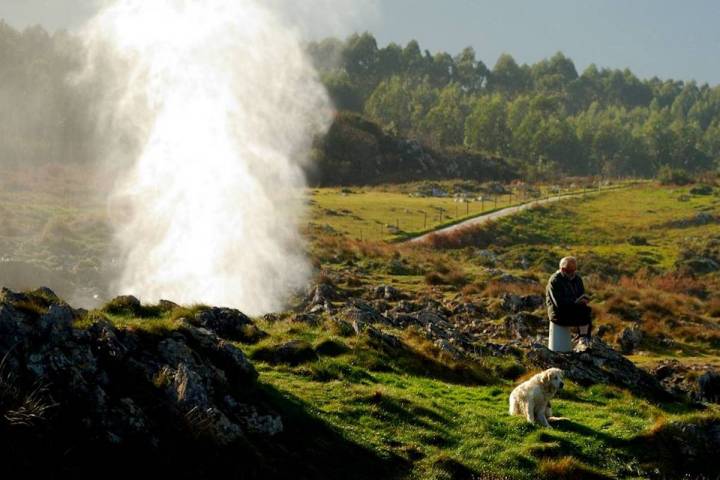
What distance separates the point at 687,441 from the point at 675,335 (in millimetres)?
25071

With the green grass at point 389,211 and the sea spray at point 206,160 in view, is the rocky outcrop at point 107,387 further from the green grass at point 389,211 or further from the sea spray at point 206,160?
the green grass at point 389,211

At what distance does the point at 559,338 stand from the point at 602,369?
5.78ft

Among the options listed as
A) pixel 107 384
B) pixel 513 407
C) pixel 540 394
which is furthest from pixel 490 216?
pixel 107 384

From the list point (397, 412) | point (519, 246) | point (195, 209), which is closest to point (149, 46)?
point (195, 209)

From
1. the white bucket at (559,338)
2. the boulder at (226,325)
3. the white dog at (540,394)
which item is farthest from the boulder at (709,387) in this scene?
the boulder at (226,325)

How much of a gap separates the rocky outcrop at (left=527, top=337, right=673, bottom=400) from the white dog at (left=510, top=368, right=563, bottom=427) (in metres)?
4.94

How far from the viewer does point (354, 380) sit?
58.2 ft

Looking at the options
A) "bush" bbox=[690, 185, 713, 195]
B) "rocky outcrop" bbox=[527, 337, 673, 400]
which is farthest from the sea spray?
"bush" bbox=[690, 185, 713, 195]

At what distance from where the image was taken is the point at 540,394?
15.2 m

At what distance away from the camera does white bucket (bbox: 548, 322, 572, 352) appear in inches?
778

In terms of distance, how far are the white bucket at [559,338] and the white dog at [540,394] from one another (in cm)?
460

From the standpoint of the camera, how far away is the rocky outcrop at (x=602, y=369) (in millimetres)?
19891

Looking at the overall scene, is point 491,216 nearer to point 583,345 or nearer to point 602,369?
point 583,345

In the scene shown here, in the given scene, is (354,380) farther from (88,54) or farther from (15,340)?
(88,54)
